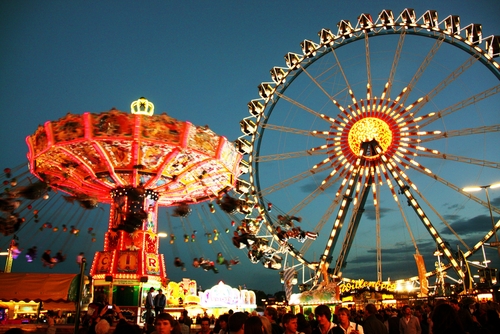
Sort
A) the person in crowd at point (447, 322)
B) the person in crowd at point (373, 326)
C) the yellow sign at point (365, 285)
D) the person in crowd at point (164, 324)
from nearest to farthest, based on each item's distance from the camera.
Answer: the person in crowd at point (447, 322) → the person in crowd at point (164, 324) → the person in crowd at point (373, 326) → the yellow sign at point (365, 285)

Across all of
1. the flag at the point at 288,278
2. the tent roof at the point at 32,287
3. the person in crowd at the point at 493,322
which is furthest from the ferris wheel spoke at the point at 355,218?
the person in crowd at the point at 493,322

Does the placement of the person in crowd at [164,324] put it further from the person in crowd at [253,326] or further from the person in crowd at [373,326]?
the person in crowd at [373,326]

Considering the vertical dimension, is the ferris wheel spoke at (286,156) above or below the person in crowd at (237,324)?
above

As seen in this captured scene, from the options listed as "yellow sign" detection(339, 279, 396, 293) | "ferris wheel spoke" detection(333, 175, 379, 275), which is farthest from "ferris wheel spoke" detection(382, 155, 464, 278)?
"yellow sign" detection(339, 279, 396, 293)

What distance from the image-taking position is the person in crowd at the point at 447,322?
397 cm

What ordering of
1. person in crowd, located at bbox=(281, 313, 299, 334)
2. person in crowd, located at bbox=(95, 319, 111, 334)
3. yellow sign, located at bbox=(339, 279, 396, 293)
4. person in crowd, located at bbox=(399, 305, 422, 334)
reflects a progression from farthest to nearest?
1. yellow sign, located at bbox=(339, 279, 396, 293)
2. person in crowd, located at bbox=(399, 305, 422, 334)
3. person in crowd, located at bbox=(95, 319, 111, 334)
4. person in crowd, located at bbox=(281, 313, 299, 334)

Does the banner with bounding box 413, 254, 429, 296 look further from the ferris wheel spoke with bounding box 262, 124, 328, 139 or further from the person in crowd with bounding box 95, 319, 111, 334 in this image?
the person in crowd with bounding box 95, 319, 111, 334

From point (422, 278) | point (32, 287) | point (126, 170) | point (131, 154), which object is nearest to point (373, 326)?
point (131, 154)

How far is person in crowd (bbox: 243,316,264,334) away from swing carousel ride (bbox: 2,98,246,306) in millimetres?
14685

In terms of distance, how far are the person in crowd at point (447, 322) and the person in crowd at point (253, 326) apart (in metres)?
1.66

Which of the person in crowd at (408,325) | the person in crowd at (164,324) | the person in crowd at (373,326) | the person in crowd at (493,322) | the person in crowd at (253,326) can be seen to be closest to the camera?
the person in crowd at (253,326)

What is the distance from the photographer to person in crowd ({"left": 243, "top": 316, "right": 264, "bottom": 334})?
3735mm

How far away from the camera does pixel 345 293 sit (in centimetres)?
2964

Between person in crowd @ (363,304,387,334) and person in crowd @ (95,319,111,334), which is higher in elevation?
person in crowd @ (95,319,111,334)
